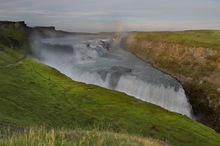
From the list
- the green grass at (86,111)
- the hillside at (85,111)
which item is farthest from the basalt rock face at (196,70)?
the green grass at (86,111)

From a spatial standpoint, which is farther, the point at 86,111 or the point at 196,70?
the point at 196,70

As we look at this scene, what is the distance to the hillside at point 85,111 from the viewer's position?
187 ft

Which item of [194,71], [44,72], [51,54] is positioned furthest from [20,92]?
[51,54]

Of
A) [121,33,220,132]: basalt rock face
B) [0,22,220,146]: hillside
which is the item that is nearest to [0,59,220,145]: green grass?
[0,22,220,146]: hillside

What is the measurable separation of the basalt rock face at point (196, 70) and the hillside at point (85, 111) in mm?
22097

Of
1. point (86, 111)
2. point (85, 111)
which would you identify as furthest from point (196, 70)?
point (85, 111)

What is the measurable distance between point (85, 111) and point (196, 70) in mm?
59105

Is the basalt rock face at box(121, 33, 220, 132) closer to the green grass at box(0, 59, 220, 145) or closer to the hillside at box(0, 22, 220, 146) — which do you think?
the hillside at box(0, 22, 220, 146)

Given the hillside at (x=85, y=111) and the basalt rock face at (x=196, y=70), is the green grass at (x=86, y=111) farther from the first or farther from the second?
the basalt rock face at (x=196, y=70)

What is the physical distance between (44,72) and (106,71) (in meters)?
22.2

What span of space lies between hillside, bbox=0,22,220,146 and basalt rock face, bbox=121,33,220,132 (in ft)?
72.5

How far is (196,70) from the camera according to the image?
11400 centimetres

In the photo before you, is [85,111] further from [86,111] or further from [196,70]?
[196,70]

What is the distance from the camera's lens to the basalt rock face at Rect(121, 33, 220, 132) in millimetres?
90438
